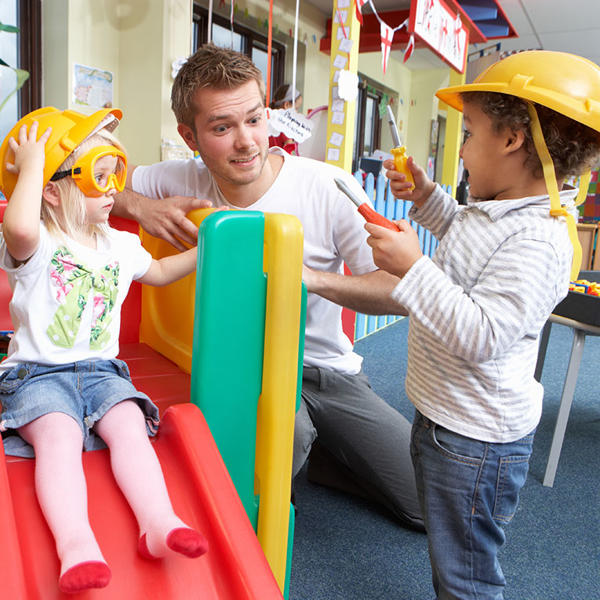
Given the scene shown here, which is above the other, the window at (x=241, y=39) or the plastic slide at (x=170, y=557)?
the window at (x=241, y=39)

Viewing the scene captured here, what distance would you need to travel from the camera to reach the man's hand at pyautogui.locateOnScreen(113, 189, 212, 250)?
1208 mm

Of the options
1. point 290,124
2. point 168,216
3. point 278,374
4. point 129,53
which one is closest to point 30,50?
point 129,53

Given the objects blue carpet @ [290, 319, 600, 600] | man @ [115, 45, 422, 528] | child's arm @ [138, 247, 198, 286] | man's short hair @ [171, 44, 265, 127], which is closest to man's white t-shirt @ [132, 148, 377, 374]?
man @ [115, 45, 422, 528]

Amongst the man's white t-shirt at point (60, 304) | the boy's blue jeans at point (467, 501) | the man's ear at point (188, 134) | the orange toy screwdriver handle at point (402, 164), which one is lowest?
the boy's blue jeans at point (467, 501)

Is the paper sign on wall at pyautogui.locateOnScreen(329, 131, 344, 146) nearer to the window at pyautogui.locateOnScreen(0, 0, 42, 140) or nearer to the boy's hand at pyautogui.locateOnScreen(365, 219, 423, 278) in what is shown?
the window at pyautogui.locateOnScreen(0, 0, 42, 140)

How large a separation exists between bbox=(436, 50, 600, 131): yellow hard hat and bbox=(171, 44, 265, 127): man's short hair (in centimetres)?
59

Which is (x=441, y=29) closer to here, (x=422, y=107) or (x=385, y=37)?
(x=385, y=37)

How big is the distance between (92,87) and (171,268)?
2473 millimetres

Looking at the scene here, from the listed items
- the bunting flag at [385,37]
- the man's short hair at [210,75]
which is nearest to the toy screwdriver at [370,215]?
the man's short hair at [210,75]

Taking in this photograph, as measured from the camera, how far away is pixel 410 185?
3.76 feet

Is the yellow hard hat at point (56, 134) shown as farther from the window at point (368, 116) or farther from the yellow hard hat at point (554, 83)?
the window at point (368, 116)

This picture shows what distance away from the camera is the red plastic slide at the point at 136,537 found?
0.70 metres

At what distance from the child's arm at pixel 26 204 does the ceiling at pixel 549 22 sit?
5097 millimetres

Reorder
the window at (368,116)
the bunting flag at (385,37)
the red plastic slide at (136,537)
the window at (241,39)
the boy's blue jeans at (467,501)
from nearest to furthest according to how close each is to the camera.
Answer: the red plastic slide at (136,537)
the boy's blue jeans at (467,501)
the bunting flag at (385,37)
the window at (241,39)
the window at (368,116)
